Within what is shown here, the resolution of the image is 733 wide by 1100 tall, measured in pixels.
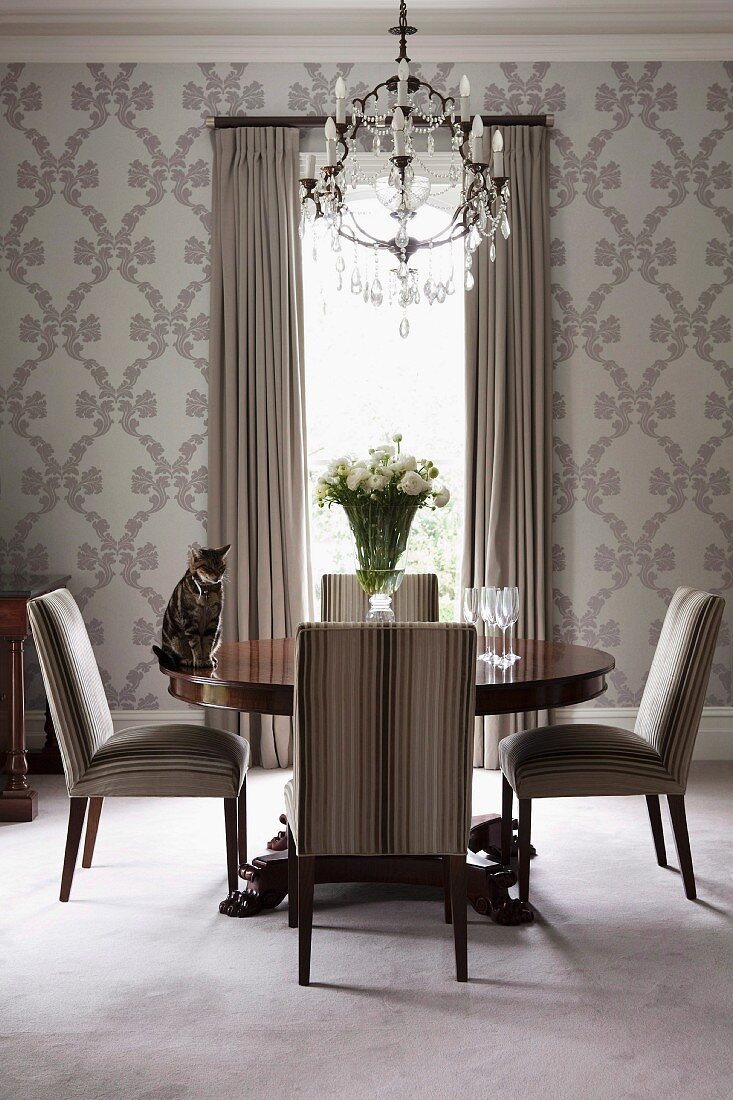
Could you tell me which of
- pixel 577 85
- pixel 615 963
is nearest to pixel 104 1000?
pixel 615 963

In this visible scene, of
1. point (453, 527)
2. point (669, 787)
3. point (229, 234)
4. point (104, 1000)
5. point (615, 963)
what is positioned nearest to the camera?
point (104, 1000)

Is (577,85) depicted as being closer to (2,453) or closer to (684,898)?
(2,453)

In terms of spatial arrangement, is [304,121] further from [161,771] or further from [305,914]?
[305,914]

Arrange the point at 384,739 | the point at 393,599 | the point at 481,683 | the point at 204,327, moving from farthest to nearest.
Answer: the point at 204,327, the point at 393,599, the point at 481,683, the point at 384,739

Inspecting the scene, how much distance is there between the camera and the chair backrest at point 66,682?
2.76 meters

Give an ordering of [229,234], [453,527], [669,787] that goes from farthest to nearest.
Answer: [453,527] < [229,234] < [669,787]

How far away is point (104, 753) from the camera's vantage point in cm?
286

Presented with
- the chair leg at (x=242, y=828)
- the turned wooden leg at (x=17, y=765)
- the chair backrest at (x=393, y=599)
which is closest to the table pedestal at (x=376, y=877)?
the chair leg at (x=242, y=828)

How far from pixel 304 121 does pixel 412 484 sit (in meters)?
2.40

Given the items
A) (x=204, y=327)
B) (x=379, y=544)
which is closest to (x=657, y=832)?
(x=379, y=544)

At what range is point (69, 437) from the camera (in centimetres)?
465

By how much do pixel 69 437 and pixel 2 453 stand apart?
0.32m

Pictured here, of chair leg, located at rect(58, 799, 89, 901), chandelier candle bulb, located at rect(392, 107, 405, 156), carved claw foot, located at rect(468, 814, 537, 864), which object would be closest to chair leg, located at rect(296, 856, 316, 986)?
chair leg, located at rect(58, 799, 89, 901)

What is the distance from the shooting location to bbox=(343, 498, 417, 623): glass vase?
304 centimetres
